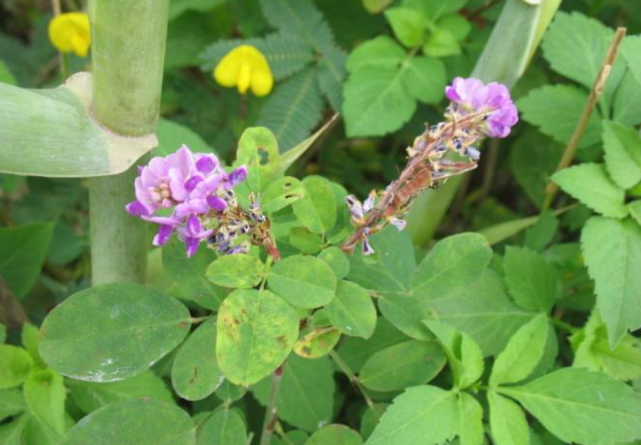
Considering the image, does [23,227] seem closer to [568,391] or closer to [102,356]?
[102,356]

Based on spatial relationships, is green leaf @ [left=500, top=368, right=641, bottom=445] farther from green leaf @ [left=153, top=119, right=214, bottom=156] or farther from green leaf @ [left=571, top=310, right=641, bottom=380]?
green leaf @ [left=153, top=119, right=214, bottom=156]

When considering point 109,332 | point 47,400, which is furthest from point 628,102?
point 47,400

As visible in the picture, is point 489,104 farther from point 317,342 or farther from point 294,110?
point 294,110

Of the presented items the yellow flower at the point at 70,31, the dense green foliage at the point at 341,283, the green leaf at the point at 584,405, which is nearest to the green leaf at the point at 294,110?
the dense green foliage at the point at 341,283

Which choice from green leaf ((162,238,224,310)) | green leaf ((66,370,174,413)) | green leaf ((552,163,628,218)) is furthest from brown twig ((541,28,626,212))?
green leaf ((66,370,174,413))

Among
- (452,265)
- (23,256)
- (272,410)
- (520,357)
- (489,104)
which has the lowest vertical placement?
(23,256)

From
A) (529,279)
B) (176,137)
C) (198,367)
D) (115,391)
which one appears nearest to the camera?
(198,367)

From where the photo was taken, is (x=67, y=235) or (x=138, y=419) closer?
(x=138, y=419)

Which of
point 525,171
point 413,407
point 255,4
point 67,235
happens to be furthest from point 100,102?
point 525,171

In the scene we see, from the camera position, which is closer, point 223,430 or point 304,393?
point 223,430
